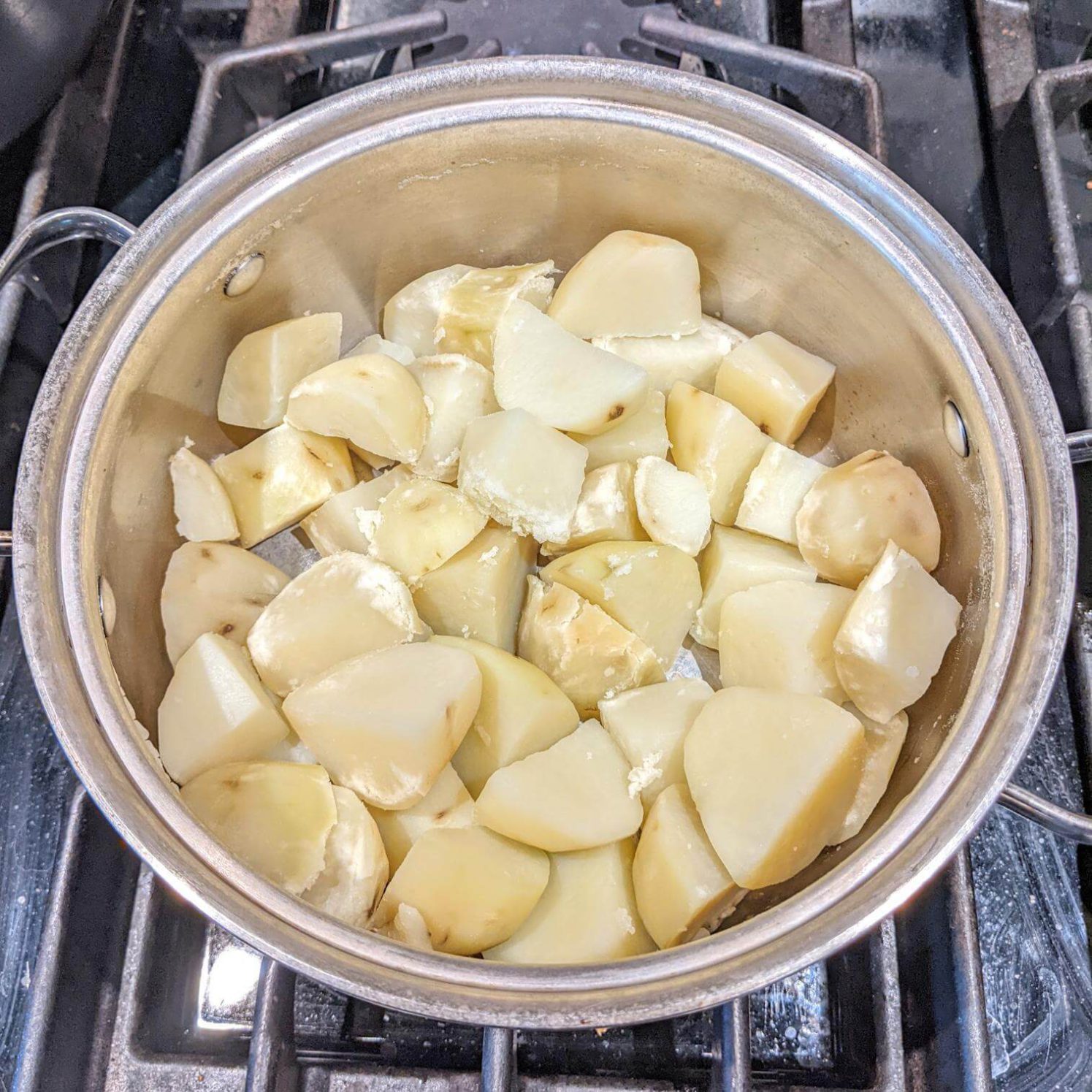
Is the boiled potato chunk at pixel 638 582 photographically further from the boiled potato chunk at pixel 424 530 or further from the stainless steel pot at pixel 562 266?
the stainless steel pot at pixel 562 266

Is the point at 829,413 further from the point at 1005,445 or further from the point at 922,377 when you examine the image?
the point at 1005,445

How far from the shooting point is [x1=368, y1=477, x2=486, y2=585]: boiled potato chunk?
0.88m

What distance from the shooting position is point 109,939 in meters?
0.87

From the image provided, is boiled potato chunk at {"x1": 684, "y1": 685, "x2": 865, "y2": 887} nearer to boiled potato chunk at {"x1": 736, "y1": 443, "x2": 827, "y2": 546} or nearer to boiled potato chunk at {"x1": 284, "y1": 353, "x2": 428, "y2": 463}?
boiled potato chunk at {"x1": 736, "y1": 443, "x2": 827, "y2": 546}

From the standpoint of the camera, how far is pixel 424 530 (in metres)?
0.88

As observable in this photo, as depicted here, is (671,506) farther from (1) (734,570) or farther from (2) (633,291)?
(2) (633,291)

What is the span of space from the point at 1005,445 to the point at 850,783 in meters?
0.33

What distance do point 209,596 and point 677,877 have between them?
53cm

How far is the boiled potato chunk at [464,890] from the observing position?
743 millimetres

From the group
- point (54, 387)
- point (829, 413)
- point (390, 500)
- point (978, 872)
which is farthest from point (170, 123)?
point (978, 872)

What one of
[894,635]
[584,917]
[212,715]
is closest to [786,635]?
[894,635]

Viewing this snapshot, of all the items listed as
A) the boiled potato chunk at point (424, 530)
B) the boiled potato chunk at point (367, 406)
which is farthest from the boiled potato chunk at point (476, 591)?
the boiled potato chunk at point (367, 406)

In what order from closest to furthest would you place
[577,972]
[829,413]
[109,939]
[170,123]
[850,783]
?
[577,972], [850,783], [109,939], [829,413], [170,123]

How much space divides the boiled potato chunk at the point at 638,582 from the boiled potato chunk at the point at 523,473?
40 mm
